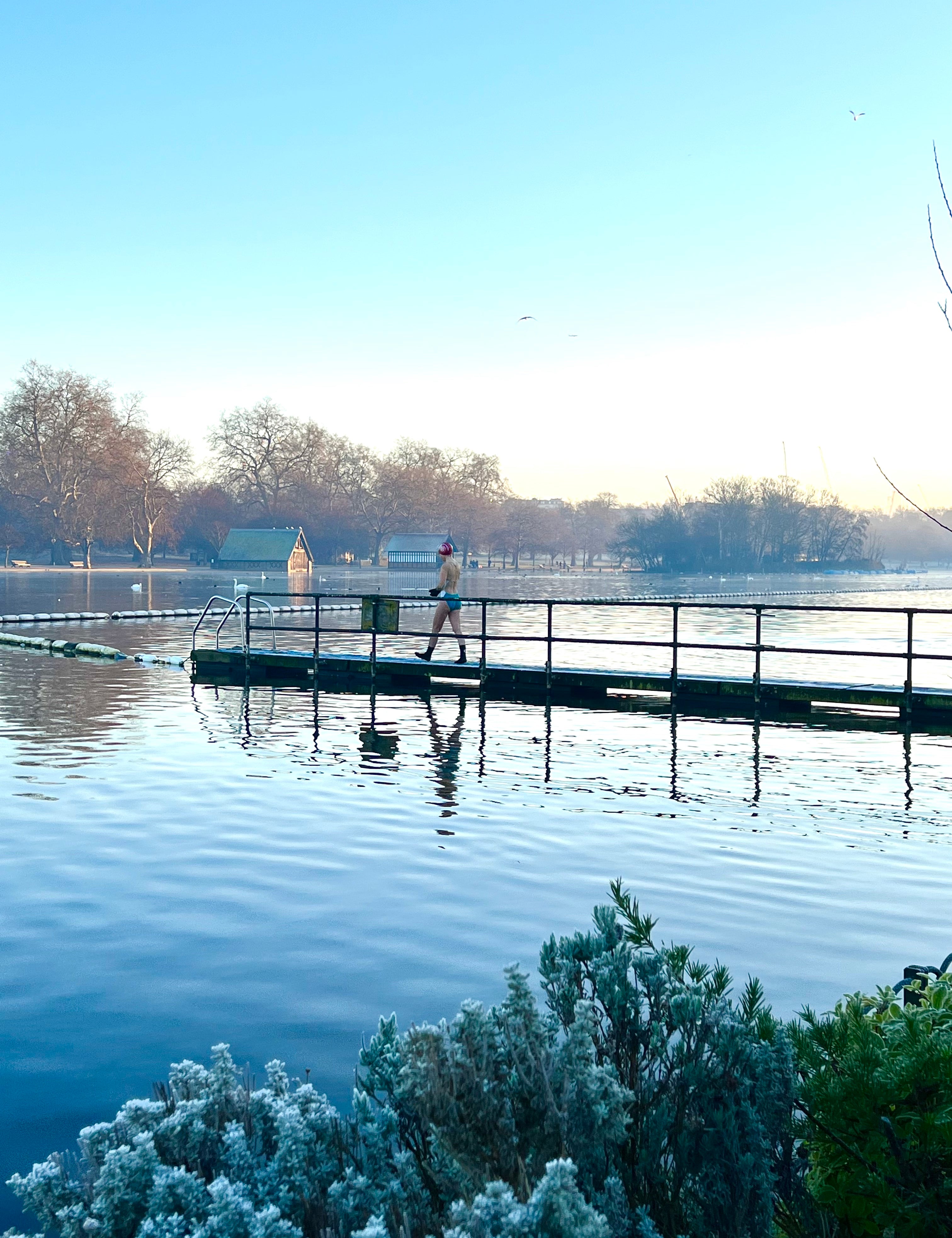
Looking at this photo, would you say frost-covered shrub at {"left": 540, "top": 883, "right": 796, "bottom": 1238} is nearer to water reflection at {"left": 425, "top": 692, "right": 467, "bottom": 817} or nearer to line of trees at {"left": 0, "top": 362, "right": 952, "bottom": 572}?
water reflection at {"left": 425, "top": 692, "right": 467, "bottom": 817}

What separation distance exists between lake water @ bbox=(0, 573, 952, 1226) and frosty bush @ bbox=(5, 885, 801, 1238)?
1834 mm

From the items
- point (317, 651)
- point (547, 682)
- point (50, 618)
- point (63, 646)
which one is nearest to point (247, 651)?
point (317, 651)

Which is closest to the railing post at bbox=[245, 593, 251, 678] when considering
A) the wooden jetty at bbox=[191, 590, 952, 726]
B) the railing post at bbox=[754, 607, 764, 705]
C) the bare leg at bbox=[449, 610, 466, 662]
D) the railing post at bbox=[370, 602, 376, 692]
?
the wooden jetty at bbox=[191, 590, 952, 726]

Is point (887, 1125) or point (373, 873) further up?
point (887, 1125)

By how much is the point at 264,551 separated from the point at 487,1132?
405 feet

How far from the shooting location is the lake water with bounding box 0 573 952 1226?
6270 mm

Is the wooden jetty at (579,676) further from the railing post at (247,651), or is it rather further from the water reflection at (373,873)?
the water reflection at (373,873)

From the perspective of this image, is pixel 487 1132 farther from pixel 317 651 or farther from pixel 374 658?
pixel 317 651

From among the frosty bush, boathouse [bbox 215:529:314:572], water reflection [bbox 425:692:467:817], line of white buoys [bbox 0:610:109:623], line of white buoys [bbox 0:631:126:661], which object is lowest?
water reflection [bbox 425:692:467:817]

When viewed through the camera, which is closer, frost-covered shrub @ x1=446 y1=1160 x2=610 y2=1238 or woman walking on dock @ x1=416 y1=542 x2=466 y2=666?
frost-covered shrub @ x1=446 y1=1160 x2=610 y2=1238

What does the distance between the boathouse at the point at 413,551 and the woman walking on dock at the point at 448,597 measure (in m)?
118

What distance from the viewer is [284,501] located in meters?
152

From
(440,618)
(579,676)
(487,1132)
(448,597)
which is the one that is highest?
(448,597)

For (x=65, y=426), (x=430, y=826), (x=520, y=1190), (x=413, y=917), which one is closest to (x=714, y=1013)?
(x=520, y=1190)
